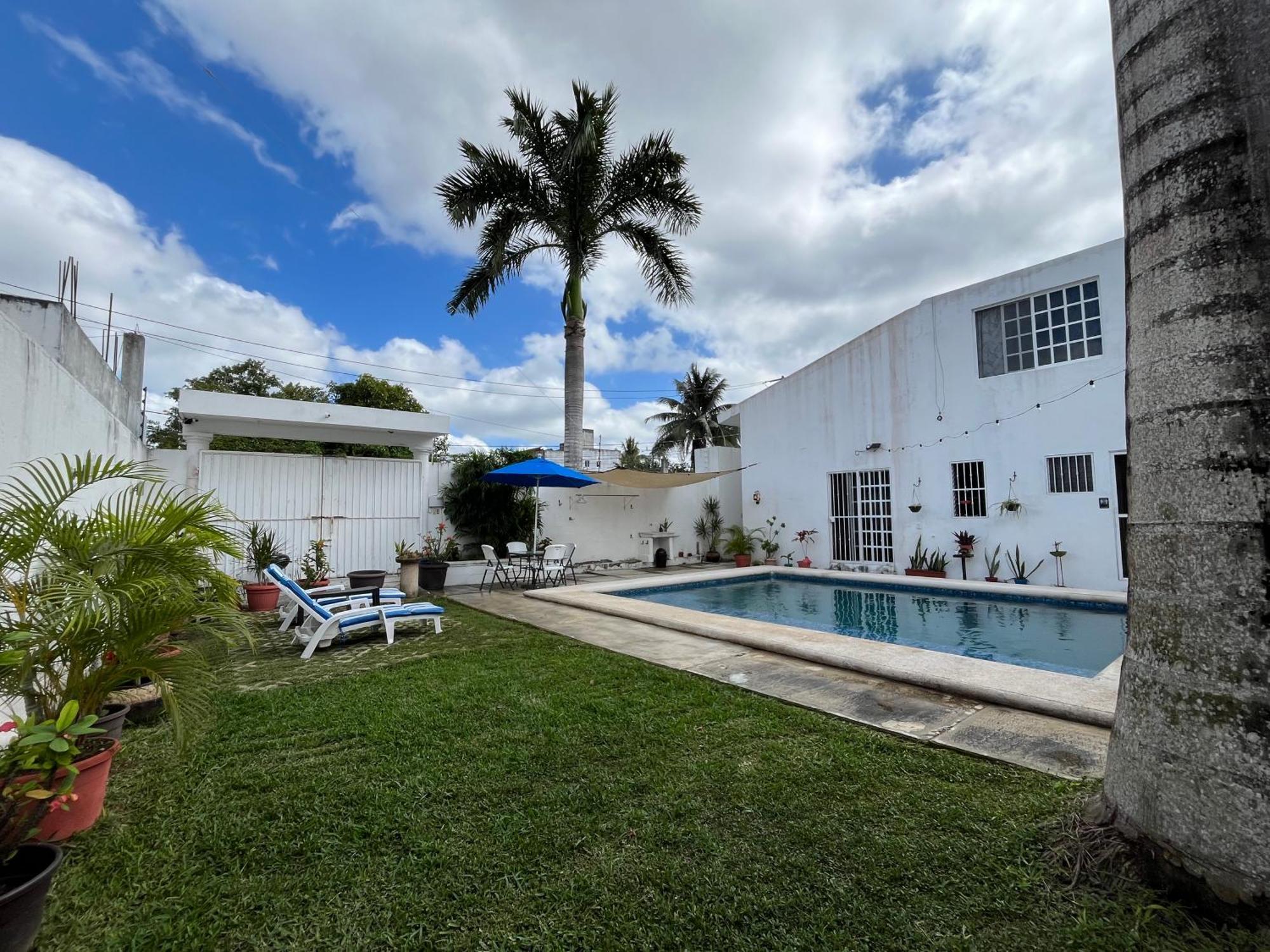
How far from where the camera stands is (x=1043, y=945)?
6.29 feet

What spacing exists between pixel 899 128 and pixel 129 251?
15.8m

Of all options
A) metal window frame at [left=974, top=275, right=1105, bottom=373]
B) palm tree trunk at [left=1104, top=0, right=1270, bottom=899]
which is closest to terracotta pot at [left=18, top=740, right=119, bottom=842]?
palm tree trunk at [left=1104, top=0, right=1270, bottom=899]

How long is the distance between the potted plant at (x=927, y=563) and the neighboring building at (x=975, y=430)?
0.15m

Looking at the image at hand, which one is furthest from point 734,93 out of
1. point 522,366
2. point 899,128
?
point 522,366

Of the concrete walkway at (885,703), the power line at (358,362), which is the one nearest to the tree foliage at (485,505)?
the power line at (358,362)

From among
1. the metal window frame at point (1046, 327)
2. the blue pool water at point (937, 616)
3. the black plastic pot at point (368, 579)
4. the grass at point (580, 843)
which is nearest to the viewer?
the grass at point (580, 843)

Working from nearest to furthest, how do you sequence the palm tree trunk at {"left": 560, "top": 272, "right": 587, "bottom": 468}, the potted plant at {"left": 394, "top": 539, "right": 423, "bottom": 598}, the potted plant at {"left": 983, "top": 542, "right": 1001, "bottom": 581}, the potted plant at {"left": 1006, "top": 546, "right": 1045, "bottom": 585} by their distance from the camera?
→ 1. the potted plant at {"left": 394, "top": 539, "right": 423, "bottom": 598}
2. the potted plant at {"left": 1006, "top": 546, "right": 1045, "bottom": 585}
3. the potted plant at {"left": 983, "top": 542, "right": 1001, "bottom": 581}
4. the palm tree trunk at {"left": 560, "top": 272, "right": 587, "bottom": 468}

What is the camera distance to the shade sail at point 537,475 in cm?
1123

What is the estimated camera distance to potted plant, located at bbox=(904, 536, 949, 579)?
43.1 feet

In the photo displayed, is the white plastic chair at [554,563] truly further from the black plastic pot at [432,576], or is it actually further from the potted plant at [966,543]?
the potted plant at [966,543]

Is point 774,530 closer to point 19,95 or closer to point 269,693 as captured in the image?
point 269,693

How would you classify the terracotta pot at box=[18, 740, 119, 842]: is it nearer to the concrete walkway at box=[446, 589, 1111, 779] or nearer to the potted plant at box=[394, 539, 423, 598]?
the concrete walkway at box=[446, 589, 1111, 779]

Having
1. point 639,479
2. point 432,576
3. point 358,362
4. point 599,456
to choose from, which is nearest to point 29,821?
point 432,576

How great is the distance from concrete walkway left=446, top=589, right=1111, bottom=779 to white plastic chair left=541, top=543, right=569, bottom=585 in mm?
4822
